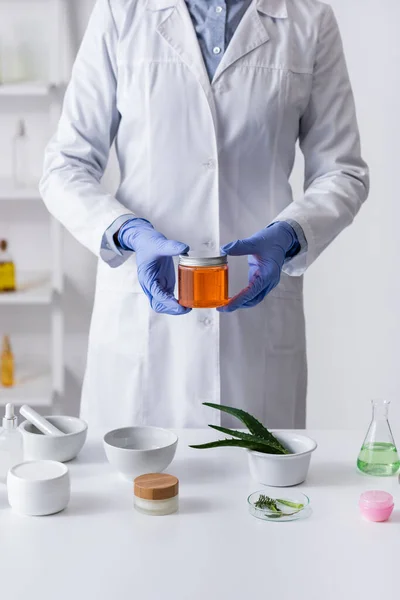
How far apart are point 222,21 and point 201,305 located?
74 cm

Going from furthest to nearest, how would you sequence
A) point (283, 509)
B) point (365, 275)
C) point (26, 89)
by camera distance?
1. point (365, 275)
2. point (26, 89)
3. point (283, 509)

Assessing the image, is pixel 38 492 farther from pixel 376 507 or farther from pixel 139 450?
pixel 376 507

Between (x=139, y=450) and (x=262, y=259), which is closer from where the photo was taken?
(x=139, y=450)

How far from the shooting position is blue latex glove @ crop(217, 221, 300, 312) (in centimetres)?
156

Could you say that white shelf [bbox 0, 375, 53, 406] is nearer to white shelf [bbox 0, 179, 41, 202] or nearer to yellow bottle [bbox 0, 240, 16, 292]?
yellow bottle [bbox 0, 240, 16, 292]

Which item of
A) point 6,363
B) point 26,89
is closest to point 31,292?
point 6,363

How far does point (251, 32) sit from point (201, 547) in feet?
3.79

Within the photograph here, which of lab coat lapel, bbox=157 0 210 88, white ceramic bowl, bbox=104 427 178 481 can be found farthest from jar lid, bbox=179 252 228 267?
lab coat lapel, bbox=157 0 210 88

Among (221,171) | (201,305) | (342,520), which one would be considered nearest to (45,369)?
(221,171)

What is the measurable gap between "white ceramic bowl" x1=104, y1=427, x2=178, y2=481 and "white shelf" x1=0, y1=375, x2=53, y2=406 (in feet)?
4.98

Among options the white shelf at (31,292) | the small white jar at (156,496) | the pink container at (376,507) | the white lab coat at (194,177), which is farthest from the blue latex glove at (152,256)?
the white shelf at (31,292)

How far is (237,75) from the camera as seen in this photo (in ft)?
5.82

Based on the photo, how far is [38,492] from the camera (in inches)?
45.5

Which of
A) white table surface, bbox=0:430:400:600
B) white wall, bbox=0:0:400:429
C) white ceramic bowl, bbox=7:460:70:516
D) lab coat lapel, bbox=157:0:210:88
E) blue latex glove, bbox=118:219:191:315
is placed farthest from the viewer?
white wall, bbox=0:0:400:429
